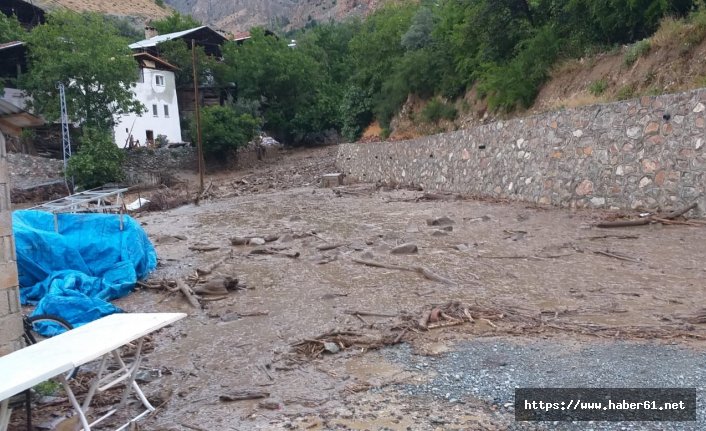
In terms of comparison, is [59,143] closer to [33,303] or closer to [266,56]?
[266,56]

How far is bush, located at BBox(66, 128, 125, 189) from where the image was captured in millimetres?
30891

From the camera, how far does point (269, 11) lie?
114 metres

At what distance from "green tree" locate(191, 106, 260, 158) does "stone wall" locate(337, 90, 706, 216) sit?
75.3 ft

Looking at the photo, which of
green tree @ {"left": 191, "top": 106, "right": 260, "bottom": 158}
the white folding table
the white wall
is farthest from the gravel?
Answer: the white wall

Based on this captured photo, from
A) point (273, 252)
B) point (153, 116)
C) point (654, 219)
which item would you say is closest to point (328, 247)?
point (273, 252)

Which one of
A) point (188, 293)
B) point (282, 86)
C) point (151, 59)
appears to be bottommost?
point (188, 293)

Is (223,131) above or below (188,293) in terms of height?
above

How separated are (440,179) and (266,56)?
30.1 meters

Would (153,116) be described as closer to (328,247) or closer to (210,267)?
(328,247)

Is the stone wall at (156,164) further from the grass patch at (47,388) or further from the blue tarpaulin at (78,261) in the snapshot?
the grass patch at (47,388)

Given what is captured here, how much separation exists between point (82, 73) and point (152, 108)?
9.55 meters

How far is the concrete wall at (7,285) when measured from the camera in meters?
4.84

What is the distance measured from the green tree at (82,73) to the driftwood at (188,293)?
27.7 meters

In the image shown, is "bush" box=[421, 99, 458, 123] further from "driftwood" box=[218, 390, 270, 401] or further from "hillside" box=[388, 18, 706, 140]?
"driftwood" box=[218, 390, 270, 401]
